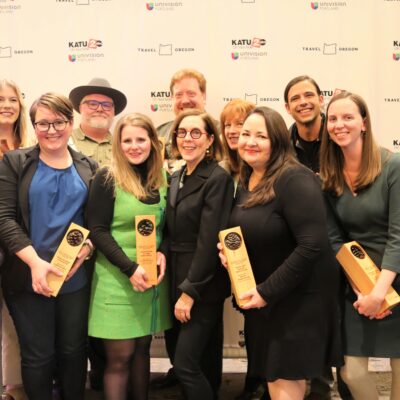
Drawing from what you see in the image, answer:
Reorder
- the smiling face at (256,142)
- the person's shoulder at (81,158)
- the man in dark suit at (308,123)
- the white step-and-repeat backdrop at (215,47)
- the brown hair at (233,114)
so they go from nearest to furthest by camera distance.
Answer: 1. the smiling face at (256,142)
2. the person's shoulder at (81,158)
3. the brown hair at (233,114)
4. the man in dark suit at (308,123)
5. the white step-and-repeat backdrop at (215,47)

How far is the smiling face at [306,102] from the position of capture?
290 centimetres

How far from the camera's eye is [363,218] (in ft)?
7.04

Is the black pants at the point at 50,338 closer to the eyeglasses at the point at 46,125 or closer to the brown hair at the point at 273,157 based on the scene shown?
the eyeglasses at the point at 46,125

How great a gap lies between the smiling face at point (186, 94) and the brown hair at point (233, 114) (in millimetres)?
654

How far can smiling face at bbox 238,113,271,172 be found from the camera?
78.8 inches

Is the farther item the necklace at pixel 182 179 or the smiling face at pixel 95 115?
the smiling face at pixel 95 115

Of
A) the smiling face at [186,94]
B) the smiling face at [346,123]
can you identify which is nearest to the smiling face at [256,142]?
the smiling face at [346,123]

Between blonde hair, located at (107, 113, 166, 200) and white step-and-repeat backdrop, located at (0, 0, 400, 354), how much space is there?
5.19 feet

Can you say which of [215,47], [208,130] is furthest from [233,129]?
[215,47]

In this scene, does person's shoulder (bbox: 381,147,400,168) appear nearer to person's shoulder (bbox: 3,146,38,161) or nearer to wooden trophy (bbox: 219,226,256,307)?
wooden trophy (bbox: 219,226,256,307)

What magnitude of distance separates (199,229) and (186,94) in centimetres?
153

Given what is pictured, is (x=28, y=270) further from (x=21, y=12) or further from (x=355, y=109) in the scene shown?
(x=21, y=12)

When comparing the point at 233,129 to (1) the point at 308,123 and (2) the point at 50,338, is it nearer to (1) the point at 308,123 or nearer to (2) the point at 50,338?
(1) the point at 308,123

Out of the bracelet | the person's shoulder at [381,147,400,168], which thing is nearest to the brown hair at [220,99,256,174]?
the person's shoulder at [381,147,400,168]
